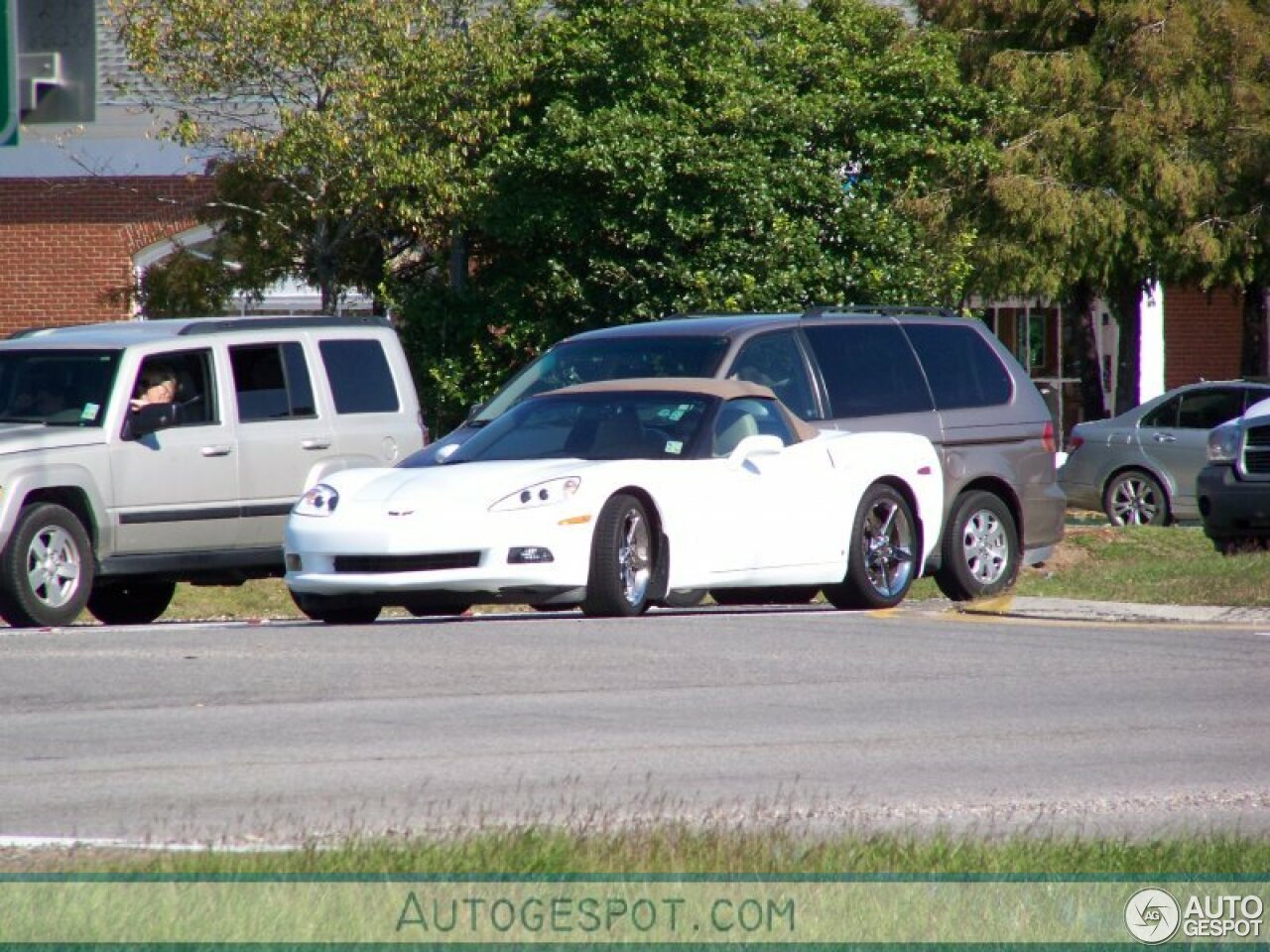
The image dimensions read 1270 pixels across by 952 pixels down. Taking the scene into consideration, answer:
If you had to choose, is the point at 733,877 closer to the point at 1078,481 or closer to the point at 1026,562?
the point at 1026,562

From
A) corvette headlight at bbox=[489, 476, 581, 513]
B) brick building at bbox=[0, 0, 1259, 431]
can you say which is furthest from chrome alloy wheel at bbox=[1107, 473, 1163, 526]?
corvette headlight at bbox=[489, 476, 581, 513]

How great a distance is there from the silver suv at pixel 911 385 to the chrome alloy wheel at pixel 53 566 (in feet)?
7.77

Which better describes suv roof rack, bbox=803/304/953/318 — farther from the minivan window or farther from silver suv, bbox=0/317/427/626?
silver suv, bbox=0/317/427/626

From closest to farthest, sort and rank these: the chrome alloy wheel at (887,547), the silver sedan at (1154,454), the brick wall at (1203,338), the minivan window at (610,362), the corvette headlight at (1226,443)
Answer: the chrome alloy wheel at (887,547), the minivan window at (610,362), the corvette headlight at (1226,443), the silver sedan at (1154,454), the brick wall at (1203,338)

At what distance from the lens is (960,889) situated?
5.76 m

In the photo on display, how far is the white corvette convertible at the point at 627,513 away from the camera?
1225 centimetres

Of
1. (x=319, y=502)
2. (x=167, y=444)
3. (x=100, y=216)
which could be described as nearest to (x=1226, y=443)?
(x=319, y=502)

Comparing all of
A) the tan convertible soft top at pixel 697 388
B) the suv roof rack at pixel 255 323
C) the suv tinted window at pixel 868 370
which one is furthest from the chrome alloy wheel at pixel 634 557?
the suv roof rack at pixel 255 323

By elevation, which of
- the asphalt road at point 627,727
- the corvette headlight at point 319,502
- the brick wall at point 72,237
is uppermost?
the brick wall at point 72,237

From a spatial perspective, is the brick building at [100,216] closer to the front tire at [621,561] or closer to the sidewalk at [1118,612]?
the sidewalk at [1118,612]

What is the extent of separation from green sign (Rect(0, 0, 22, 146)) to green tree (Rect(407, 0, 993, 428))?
16.2m

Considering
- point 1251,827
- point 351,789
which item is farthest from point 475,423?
point 1251,827

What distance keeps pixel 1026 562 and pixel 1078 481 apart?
10.1m

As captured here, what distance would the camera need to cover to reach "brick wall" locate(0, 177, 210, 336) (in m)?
32.9
